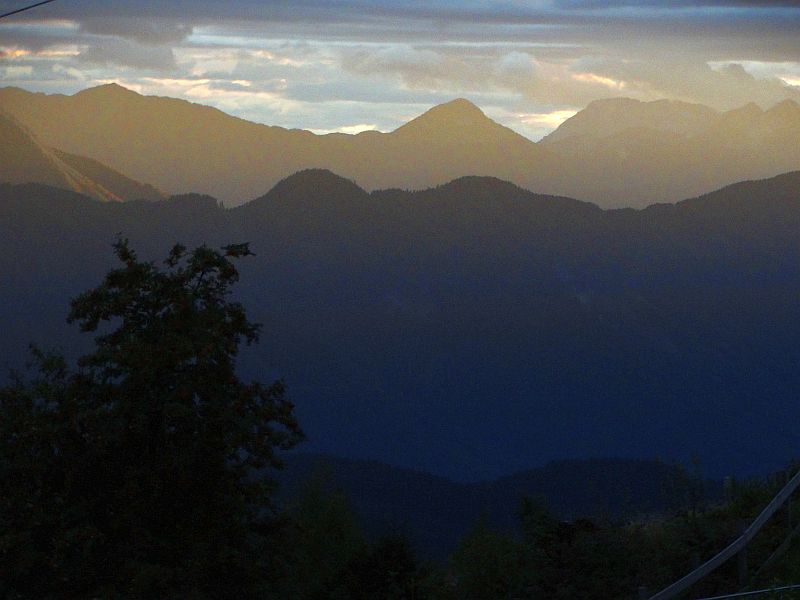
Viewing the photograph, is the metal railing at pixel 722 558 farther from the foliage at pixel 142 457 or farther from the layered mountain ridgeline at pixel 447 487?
the layered mountain ridgeline at pixel 447 487

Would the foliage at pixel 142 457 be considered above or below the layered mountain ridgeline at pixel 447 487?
above

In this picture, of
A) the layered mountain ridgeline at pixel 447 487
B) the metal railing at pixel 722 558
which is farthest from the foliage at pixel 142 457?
the layered mountain ridgeline at pixel 447 487

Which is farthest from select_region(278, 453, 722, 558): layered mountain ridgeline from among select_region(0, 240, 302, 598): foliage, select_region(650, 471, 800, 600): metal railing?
select_region(650, 471, 800, 600): metal railing

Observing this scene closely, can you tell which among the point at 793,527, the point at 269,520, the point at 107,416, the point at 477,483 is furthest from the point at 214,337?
the point at 477,483

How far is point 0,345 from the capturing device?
19625 cm

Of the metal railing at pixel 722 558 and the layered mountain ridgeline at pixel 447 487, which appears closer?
the metal railing at pixel 722 558

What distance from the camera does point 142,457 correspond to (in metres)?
18.0

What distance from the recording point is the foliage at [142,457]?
1698cm

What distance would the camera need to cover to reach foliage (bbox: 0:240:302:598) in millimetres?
16984

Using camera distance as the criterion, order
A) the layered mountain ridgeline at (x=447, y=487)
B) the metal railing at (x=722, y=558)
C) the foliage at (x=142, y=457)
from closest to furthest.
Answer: the metal railing at (x=722, y=558) → the foliage at (x=142, y=457) → the layered mountain ridgeline at (x=447, y=487)

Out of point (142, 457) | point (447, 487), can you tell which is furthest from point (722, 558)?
point (447, 487)

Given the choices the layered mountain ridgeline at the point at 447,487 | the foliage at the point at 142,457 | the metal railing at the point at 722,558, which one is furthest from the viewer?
the layered mountain ridgeline at the point at 447,487

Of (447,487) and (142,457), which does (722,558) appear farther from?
(447,487)

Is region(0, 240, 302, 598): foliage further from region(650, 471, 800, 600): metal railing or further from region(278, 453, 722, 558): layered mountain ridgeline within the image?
region(278, 453, 722, 558): layered mountain ridgeline
